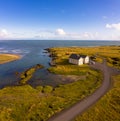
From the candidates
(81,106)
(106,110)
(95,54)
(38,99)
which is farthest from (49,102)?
(95,54)

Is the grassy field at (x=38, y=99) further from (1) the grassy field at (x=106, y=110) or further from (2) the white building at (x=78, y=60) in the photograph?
(2) the white building at (x=78, y=60)

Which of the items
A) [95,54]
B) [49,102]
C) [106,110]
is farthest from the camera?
[95,54]

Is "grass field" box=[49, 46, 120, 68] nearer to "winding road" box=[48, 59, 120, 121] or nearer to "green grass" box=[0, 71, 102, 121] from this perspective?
"green grass" box=[0, 71, 102, 121]

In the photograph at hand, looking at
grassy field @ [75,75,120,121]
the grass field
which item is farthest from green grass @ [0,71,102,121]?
the grass field

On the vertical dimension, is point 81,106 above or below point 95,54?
below

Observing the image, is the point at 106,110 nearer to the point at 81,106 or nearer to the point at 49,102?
the point at 81,106

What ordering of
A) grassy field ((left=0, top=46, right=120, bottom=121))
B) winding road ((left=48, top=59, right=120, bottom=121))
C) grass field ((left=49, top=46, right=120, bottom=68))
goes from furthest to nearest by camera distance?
grass field ((left=49, top=46, right=120, bottom=68)), grassy field ((left=0, top=46, right=120, bottom=121)), winding road ((left=48, top=59, right=120, bottom=121))

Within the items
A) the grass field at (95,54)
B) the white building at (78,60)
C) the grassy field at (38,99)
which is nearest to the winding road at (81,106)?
the grassy field at (38,99)

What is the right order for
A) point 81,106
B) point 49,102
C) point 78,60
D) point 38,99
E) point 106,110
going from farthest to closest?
point 78,60 → point 38,99 → point 49,102 → point 81,106 → point 106,110

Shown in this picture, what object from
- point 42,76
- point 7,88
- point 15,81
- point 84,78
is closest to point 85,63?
point 84,78
